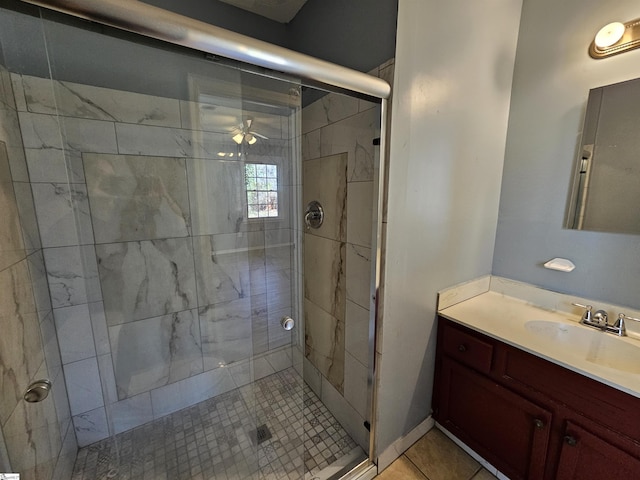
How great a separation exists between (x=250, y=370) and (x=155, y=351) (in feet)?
2.00

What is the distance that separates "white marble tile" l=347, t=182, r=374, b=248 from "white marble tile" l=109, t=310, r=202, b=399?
1.12 metres

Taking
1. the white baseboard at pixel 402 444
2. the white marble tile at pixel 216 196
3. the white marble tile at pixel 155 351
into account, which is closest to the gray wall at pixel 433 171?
the white baseboard at pixel 402 444

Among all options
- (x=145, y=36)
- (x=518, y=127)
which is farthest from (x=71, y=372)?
(x=518, y=127)

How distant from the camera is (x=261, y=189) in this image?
5.52 feet

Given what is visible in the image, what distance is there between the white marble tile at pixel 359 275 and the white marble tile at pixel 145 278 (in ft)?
3.15

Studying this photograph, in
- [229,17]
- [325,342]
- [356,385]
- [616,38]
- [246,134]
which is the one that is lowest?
[356,385]

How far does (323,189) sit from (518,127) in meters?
1.18

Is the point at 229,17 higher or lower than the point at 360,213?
higher

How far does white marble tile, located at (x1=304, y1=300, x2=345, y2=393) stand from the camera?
1.58 m

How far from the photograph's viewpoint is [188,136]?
1.48m

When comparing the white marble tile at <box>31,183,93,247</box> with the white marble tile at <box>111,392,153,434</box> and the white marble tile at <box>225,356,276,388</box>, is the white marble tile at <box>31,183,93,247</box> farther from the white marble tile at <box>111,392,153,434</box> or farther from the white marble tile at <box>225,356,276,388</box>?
the white marble tile at <box>225,356,276,388</box>

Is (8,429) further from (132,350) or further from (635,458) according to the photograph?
(635,458)

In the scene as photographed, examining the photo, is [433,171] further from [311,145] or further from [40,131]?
[40,131]

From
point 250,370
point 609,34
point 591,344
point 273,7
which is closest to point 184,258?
point 250,370
